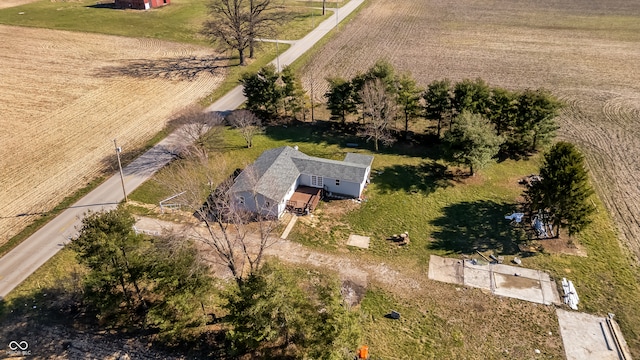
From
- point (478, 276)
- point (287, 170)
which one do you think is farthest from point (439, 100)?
point (478, 276)

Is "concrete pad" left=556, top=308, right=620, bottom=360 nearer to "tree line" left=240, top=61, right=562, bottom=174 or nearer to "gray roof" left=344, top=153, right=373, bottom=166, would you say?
"tree line" left=240, top=61, right=562, bottom=174

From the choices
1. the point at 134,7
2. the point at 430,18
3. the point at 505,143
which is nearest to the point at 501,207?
the point at 505,143

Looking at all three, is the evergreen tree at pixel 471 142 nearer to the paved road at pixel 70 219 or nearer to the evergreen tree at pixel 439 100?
the evergreen tree at pixel 439 100

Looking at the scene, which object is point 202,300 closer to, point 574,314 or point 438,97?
point 574,314

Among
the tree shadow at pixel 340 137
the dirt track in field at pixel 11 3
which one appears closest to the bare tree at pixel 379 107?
the tree shadow at pixel 340 137

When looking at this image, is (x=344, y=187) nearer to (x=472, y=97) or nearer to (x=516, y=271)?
(x=516, y=271)

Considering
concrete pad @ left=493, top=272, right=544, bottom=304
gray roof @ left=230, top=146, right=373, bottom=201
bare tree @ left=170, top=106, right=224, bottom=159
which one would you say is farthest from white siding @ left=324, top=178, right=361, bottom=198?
concrete pad @ left=493, top=272, right=544, bottom=304
